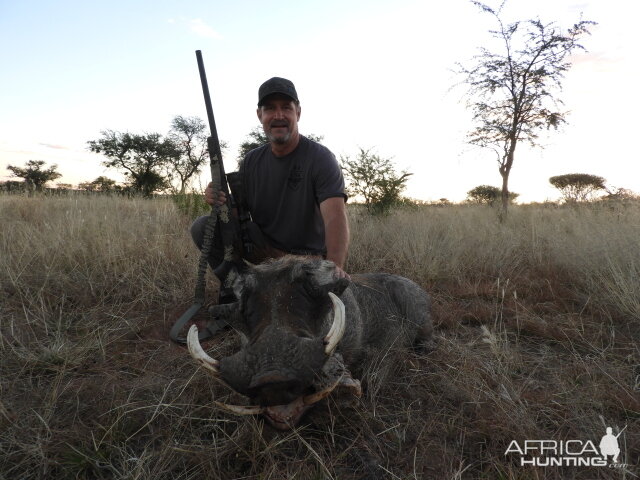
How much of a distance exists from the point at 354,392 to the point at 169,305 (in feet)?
7.28

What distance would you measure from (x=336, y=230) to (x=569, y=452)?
6.13 feet

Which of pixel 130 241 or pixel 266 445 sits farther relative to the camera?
pixel 130 241

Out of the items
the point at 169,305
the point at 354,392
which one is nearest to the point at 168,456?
the point at 354,392

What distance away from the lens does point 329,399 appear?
1866 mm

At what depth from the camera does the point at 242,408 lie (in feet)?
4.90

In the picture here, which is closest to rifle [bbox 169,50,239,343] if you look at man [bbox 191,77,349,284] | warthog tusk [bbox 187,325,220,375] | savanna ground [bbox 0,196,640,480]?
man [bbox 191,77,349,284]

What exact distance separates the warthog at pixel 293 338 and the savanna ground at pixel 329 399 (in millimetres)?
192

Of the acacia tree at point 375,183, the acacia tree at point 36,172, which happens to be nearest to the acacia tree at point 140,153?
the acacia tree at point 36,172

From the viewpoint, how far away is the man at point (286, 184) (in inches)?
132

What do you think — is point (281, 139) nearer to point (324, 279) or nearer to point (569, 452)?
point (324, 279)

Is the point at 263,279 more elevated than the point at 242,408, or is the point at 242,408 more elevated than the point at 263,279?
the point at 263,279

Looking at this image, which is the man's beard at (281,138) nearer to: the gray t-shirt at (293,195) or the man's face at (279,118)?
the man's face at (279,118)

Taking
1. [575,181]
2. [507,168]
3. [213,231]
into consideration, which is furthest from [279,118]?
[575,181]

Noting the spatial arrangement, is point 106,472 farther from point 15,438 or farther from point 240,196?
point 240,196
